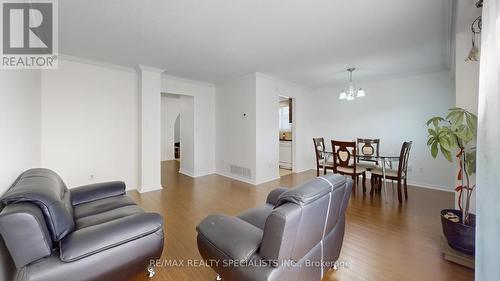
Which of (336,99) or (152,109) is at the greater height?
(336,99)

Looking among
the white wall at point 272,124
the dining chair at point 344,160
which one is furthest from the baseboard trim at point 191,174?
the dining chair at point 344,160

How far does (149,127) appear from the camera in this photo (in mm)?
4148

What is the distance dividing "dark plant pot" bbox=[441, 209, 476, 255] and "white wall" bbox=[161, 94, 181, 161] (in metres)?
Answer: 8.04

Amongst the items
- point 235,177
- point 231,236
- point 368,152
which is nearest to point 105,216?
point 231,236

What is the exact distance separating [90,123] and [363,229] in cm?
466

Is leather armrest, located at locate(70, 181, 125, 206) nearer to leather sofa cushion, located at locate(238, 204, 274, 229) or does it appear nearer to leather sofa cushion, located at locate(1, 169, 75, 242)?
leather sofa cushion, located at locate(1, 169, 75, 242)

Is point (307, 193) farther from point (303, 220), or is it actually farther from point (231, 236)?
point (231, 236)

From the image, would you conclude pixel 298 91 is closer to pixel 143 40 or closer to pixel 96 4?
pixel 143 40

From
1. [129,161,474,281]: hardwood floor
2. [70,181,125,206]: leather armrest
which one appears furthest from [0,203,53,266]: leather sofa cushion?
[70,181,125,206]: leather armrest

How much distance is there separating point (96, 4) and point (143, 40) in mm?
830

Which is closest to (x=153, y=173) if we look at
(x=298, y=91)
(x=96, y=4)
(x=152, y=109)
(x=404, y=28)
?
(x=152, y=109)

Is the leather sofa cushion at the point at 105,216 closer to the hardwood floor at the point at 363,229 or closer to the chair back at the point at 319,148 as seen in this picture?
the hardwood floor at the point at 363,229

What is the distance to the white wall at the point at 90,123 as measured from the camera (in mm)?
3387

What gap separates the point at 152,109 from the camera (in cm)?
417
